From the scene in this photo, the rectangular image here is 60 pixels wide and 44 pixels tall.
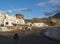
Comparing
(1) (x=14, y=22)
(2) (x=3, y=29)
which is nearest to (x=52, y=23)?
(1) (x=14, y=22)

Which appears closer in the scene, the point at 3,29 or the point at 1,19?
the point at 3,29

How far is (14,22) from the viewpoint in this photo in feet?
384

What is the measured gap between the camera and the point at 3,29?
84062 millimetres

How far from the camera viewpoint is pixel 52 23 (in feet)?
647

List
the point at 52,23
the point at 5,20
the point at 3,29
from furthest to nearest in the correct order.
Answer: the point at 52,23 → the point at 5,20 → the point at 3,29

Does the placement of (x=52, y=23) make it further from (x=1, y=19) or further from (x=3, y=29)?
(x=3, y=29)

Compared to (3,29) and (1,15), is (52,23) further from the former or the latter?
(3,29)

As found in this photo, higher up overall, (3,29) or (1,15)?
(1,15)

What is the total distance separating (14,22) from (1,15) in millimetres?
8532

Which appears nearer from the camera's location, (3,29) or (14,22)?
(3,29)

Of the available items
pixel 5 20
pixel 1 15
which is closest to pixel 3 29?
pixel 5 20

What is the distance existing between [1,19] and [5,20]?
13.5ft

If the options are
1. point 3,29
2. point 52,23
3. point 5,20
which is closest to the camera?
point 3,29

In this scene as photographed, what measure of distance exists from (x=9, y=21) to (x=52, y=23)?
8941 cm
